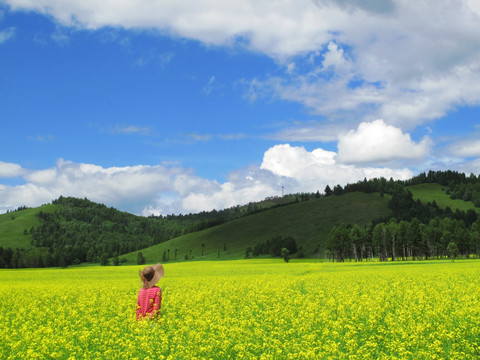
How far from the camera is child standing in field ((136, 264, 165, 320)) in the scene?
1426 centimetres

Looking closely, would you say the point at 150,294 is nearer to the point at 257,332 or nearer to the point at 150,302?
the point at 150,302

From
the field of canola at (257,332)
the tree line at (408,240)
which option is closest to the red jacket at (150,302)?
the field of canola at (257,332)

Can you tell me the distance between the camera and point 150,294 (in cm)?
1433

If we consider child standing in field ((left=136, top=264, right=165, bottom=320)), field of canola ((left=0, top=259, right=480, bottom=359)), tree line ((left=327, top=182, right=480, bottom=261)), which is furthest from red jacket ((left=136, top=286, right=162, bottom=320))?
tree line ((left=327, top=182, right=480, bottom=261))

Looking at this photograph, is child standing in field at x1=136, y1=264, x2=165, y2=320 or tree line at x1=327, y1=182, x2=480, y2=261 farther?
tree line at x1=327, y1=182, x2=480, y2=261

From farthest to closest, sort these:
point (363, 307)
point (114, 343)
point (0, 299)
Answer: point (0, 299), point (363, 307), point (114, 343)

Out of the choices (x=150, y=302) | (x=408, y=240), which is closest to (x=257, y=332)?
(x=150, y=302)

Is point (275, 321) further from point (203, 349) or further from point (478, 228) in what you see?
point (478, 228)

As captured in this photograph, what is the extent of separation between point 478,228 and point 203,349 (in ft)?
454

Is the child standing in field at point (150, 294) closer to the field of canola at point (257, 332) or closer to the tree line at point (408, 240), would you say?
the field of canola at point (257, 332)

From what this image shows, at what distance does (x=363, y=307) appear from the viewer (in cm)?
1817

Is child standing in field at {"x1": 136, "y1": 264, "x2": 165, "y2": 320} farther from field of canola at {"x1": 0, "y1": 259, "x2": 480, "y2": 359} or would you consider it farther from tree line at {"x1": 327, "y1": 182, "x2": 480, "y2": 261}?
tree line at {"x1": 327, "y1": 182, "x2": 480, "y2": 261}

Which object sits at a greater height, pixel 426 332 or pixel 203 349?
pixel 203 349

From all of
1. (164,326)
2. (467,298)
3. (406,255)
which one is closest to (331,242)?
(406,255)
